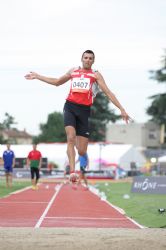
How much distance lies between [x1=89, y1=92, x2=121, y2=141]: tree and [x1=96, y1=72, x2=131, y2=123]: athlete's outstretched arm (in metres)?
111

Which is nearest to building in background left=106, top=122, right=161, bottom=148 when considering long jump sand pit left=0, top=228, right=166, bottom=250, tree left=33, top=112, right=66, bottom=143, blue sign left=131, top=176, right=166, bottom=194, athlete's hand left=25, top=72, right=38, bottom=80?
tree left=33, top=112, right=66, bottom=143

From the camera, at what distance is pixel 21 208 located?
17953 millimetres

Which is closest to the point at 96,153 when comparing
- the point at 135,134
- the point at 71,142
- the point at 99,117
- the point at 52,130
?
the point at 71,142

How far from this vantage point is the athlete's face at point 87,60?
38.0 ft

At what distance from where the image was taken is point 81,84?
1172cm

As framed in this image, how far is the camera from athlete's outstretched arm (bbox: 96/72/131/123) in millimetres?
11117

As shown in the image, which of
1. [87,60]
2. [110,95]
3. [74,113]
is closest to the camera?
[110,95]

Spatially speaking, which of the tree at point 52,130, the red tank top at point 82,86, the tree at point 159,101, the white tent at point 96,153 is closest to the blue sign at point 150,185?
the red tank top at point 82,86

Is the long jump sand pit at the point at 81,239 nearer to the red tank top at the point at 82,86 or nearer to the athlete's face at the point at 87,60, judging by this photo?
the red tank top at the point at 82,86

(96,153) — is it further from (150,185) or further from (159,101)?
(150,185)

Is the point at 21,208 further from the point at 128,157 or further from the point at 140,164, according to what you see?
the point at 140,164

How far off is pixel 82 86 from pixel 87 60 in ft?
1.42

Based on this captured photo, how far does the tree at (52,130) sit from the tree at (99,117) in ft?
45.7

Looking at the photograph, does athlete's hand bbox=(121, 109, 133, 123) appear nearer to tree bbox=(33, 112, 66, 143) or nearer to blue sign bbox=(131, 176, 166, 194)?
blue sign bbox=(131, 176, 166, 194)
